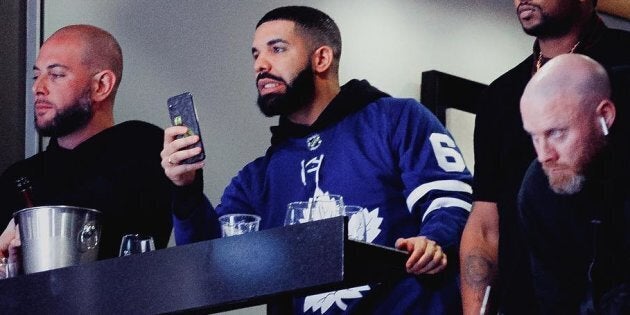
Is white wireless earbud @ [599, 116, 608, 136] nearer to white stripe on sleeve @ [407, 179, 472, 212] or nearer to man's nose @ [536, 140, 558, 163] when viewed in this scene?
man's nose @ [536, 140, 558, 163]

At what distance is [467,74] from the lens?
3895 millimetres

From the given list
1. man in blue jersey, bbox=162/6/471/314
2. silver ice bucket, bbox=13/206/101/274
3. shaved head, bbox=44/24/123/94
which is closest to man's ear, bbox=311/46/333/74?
man in blue jersey, bbox=162/6/471/314

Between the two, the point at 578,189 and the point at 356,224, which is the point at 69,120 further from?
the point at 578,189

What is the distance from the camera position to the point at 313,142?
257cm

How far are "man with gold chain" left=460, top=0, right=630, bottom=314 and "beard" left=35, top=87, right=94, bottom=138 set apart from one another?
A: 3.78 ft

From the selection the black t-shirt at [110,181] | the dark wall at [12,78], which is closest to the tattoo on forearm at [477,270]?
the black t-shirt at [110,181]

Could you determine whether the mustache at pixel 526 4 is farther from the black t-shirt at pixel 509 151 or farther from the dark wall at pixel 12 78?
the dark wall at pixel 12 78

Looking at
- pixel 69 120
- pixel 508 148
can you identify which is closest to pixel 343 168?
pixel 508 148

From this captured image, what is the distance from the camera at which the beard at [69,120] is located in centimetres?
288

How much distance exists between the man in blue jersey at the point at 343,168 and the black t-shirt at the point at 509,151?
110mm

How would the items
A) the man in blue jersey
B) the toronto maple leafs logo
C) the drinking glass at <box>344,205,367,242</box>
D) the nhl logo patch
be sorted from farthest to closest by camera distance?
the nhl logo patch < the toronto maple leafs logo < the man in blue jersey < the drinking glass at <box>344,205,367,242</box>

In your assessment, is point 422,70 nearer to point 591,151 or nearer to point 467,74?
point 467,74

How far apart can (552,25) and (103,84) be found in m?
1.34

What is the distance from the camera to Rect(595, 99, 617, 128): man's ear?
5.93 ft
